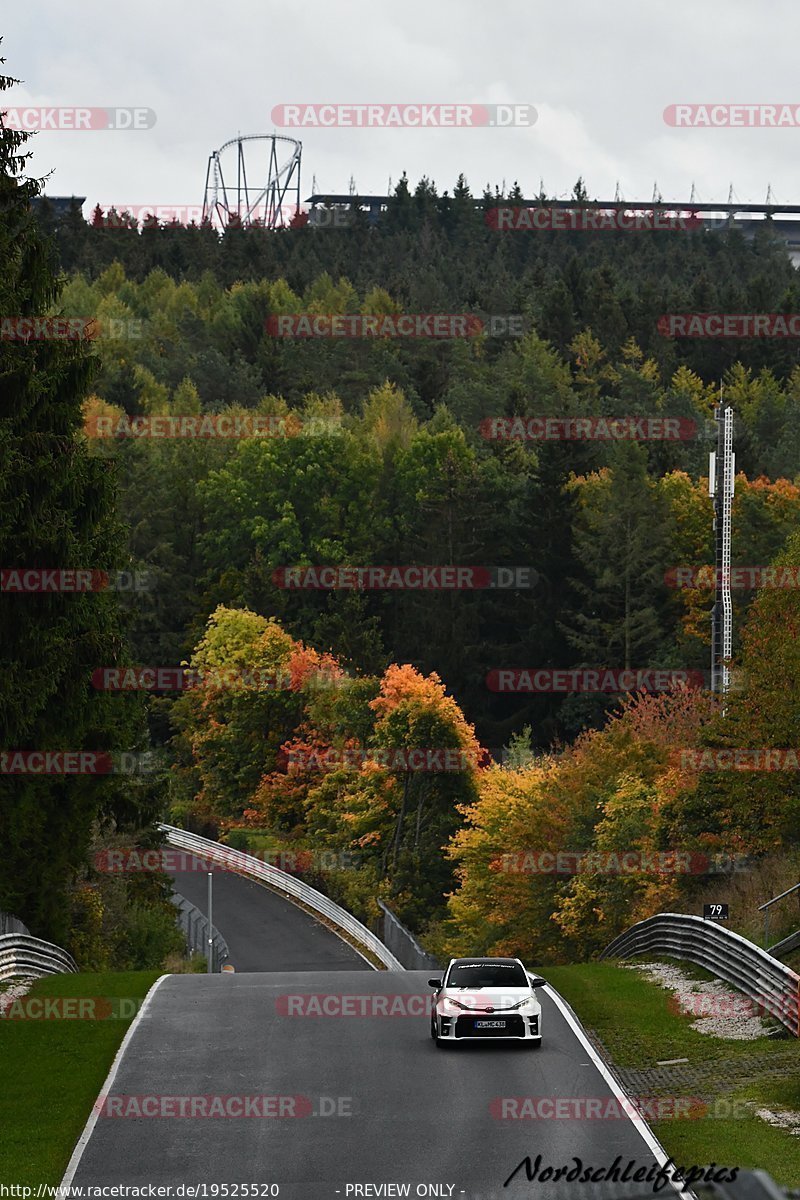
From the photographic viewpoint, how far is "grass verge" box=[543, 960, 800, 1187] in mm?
16953

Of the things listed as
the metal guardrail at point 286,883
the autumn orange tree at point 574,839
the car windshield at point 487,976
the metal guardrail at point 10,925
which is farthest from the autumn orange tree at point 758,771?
the car windshield at point 487,976

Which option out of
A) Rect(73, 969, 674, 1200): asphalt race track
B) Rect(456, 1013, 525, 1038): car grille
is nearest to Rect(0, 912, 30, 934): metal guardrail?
Rect(73, 969, 674, 1200): asphalt race track

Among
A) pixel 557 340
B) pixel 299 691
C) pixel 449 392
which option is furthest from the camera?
pixel 557 340

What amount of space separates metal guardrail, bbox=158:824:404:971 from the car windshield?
31611mm

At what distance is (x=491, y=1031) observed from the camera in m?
22.6

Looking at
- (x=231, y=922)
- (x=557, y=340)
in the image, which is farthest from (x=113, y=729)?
(x=557, y=340)

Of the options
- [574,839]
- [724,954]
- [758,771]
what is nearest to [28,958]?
[724,954]

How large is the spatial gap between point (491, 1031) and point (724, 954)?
22.3 ft

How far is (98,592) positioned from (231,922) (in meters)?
36.1

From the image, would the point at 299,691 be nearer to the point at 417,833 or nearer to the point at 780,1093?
the point at 417,833

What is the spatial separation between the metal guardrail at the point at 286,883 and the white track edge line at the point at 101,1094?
29.1m

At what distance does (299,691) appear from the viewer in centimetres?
9038

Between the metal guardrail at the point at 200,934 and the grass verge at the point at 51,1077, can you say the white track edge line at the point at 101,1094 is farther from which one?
the metal guardrail at the point at 200,934

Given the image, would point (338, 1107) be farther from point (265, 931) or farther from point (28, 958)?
point (265, 931)
